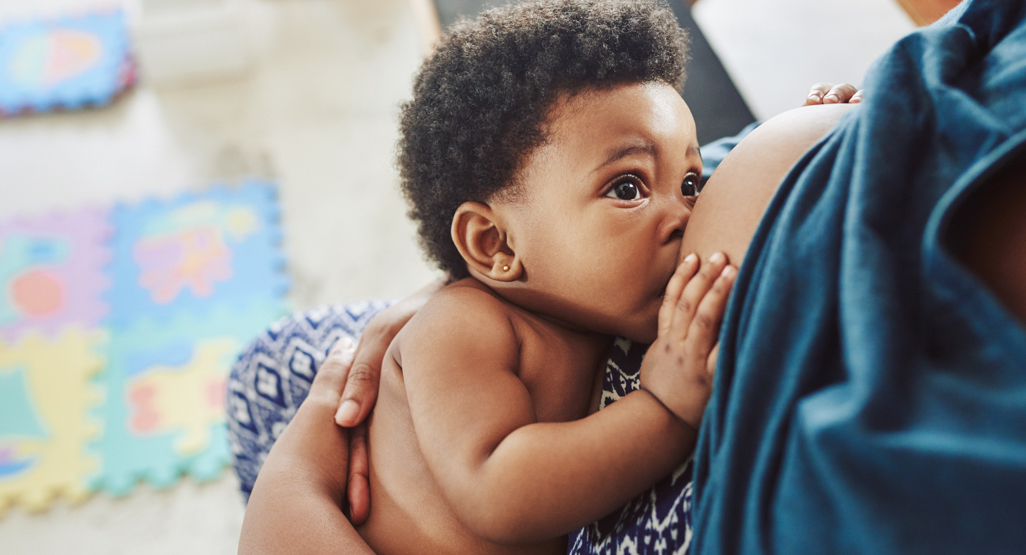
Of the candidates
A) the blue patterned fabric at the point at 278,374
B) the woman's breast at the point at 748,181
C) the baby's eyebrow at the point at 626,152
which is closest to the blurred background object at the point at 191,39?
the blue patterned fabric at the point at 278,374

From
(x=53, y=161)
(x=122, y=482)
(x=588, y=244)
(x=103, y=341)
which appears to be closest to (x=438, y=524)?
(x=588, y=244)

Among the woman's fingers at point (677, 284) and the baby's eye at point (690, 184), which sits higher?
the baby's eye at point (690, 184)

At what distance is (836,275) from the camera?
448 millimetres

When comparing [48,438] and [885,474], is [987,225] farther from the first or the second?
[48,438]

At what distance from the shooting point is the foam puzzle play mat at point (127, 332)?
162cm

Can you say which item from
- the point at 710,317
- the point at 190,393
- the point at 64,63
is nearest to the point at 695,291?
the point at 710,317

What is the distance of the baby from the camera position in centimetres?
62

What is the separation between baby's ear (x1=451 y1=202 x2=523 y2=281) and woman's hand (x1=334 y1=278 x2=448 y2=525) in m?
0.17

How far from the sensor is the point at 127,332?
6.12 ft

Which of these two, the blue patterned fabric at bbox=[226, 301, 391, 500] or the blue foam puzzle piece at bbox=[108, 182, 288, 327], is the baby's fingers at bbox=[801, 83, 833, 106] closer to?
the blue patterned fabric at bbox=[226, 301, 391, 500]

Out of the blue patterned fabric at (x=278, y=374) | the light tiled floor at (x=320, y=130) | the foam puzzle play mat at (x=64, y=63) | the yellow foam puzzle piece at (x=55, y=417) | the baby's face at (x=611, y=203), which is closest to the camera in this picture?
the baby's face at (x=611, y=203)

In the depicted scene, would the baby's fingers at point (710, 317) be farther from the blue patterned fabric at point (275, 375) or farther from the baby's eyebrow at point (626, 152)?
the blue patterned fabric at point (275, 375)

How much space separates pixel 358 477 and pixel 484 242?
321 mm

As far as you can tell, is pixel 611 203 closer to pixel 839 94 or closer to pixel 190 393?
pixel 839 94
